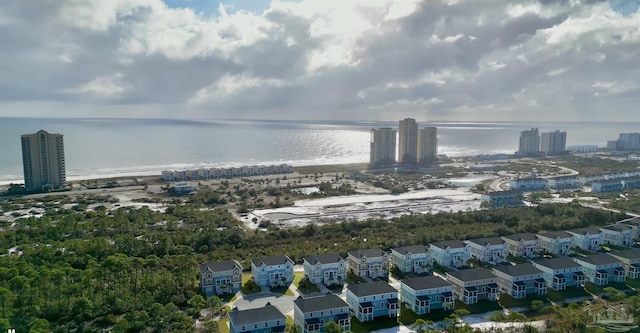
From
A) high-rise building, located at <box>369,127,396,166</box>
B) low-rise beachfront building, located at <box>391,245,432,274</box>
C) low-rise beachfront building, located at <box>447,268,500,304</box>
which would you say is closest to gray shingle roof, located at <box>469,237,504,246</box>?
low-rise beachfront building, located at <box>391,245,432,274</box>

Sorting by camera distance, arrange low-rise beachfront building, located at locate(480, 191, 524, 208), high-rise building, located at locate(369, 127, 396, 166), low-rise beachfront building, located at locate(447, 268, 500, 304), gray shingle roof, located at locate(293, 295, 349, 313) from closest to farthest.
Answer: gray shingle roof, located at locate(293, 295, 349, 313)
low-rise beachfront building, located at locate(447, 268, 500, 304)
low-rise beachfront building, located at locate(480, 191, 524, 208)
high-rise building, located at locate(369, 127, 396, 166)

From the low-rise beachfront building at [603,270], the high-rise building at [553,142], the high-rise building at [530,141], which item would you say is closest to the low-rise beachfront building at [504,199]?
the low-rise beachfront building at [603,270]

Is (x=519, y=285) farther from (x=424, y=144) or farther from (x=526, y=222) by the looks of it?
(x=424, y=144)

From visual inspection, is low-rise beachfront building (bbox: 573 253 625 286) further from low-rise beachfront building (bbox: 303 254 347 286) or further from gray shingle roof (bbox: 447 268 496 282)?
low-rise beachfront building (bbox: 303 254 347 286)

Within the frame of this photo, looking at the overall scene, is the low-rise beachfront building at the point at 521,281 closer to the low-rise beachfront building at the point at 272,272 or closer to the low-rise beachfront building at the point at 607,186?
the low-rise beachfront building at the point at 272,272

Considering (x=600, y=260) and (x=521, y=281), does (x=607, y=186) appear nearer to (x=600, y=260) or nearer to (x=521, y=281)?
(x=600, y=260)

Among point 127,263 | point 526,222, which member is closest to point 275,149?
point 526,222

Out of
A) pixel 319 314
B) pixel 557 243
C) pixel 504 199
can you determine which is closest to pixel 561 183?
pixel 504 199
